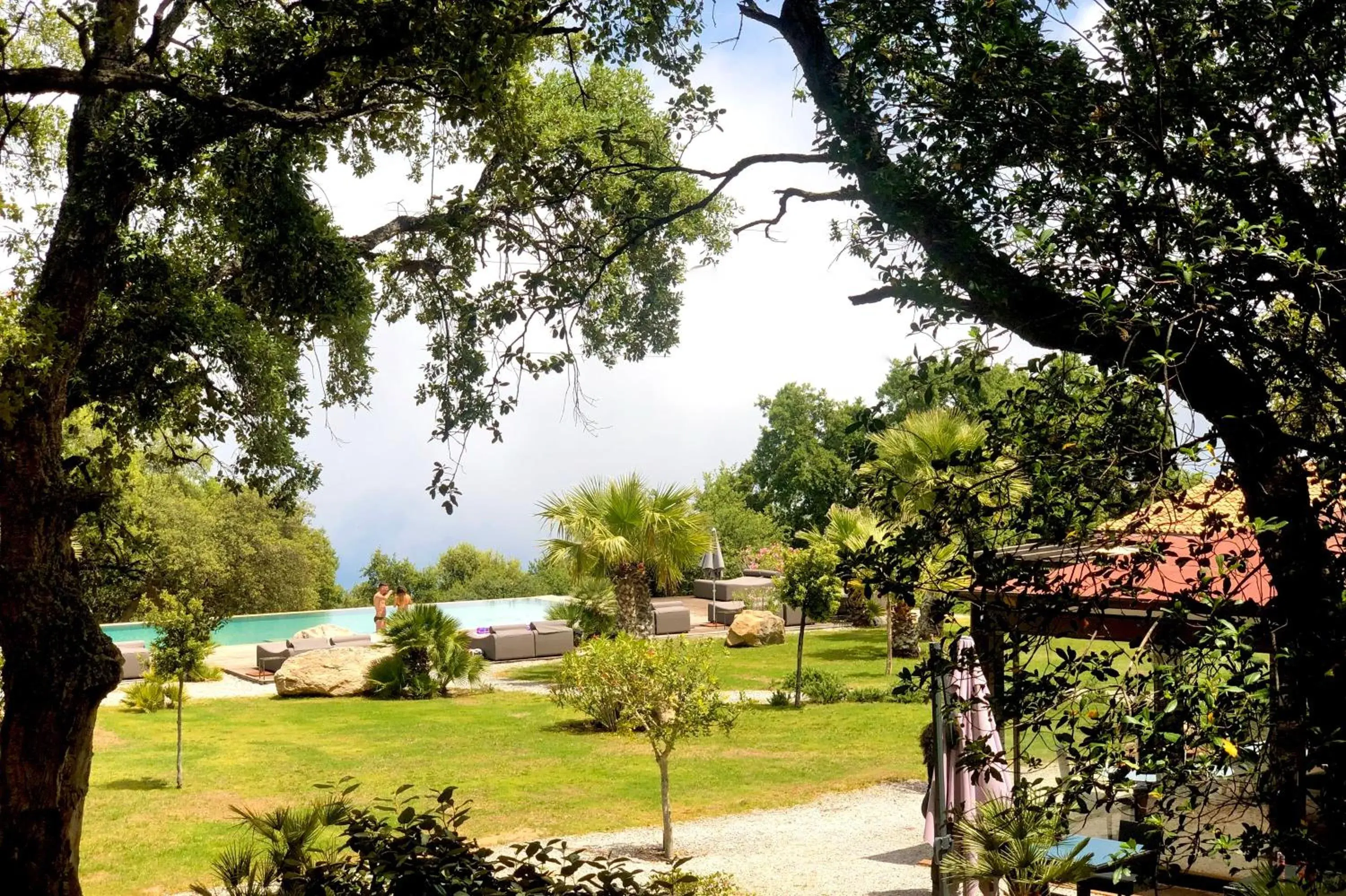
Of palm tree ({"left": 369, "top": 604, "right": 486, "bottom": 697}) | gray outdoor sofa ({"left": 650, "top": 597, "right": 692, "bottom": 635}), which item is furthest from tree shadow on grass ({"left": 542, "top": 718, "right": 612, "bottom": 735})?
gray outdoor sofa ({"left": 650, "top": 597, "right": 692, "bottom": 635})

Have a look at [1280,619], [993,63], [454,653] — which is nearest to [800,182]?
[993,63]

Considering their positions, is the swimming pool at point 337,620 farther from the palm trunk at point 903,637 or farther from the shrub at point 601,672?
the shrub at point 601,672

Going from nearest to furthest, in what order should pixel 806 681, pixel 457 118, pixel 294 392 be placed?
1. pixel 457 118
2. pixel 294 392
3. pixel 806 681

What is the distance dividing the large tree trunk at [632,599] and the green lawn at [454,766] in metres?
3.11

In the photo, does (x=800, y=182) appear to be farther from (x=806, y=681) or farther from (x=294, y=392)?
(x=806, y=681)

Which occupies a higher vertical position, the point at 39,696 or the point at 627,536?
the point at 627,536

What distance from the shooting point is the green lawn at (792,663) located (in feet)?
62.3

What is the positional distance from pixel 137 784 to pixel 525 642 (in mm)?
10202

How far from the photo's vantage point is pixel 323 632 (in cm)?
2253

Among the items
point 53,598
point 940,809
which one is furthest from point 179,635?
point 940,809

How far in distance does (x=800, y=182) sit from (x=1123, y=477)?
8.76ft

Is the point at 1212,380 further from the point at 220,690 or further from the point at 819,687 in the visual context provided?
the point at 220,690

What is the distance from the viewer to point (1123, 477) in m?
3.49

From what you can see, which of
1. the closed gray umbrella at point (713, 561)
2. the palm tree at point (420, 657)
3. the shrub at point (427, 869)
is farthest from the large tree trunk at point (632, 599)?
the shrub at point (427, 869)
